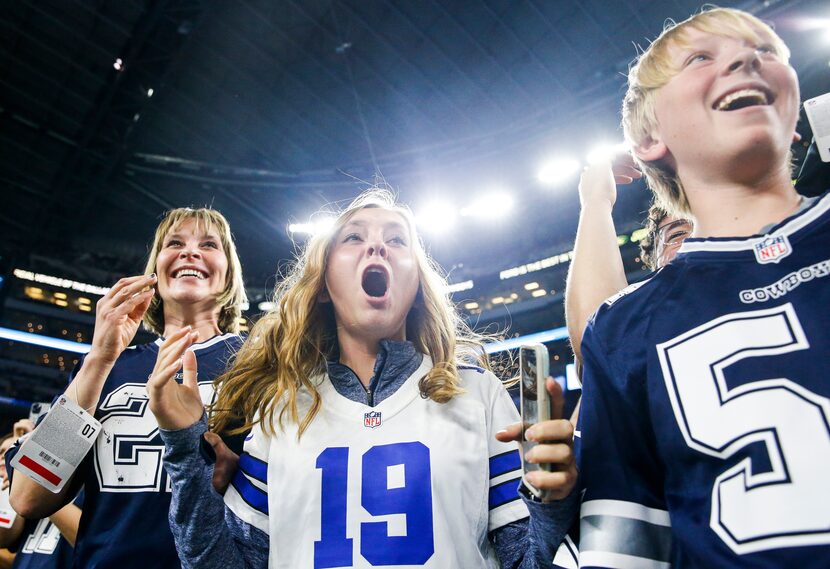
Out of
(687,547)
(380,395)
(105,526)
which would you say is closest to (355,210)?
(380,395)

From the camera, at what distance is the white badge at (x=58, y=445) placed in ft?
5.88

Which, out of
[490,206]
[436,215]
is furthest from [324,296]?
[436,215]

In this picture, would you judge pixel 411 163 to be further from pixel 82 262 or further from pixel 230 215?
pixel 82 262

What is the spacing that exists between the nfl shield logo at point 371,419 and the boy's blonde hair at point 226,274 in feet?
3.87

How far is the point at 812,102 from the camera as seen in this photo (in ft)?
3.58

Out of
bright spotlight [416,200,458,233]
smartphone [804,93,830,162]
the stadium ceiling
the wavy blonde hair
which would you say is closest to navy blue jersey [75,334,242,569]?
the wavy blonde hair

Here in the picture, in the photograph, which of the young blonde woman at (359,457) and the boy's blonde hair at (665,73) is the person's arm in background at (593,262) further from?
the young blonde woman at (359,457)

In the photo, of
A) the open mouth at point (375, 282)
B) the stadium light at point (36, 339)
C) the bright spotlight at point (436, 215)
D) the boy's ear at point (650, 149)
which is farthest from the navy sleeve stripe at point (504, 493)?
the stadium light at point (36, 339)

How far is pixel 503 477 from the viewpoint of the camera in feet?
4.77

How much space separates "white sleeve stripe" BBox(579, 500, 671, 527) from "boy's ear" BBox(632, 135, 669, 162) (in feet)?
2.48

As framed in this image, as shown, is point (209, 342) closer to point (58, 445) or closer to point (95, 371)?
point (95, 371)

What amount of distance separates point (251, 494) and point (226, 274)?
124 centimetres

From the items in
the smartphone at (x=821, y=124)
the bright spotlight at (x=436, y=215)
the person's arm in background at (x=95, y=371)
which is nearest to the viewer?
the smartphone at (x=821, y=124)

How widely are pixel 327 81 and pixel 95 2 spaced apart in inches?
129
